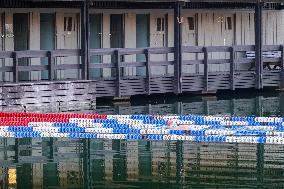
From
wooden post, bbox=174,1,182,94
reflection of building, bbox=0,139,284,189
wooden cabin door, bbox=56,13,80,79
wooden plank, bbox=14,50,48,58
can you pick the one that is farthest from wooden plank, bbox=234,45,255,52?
reflection of building, bbox=0,139,284,189

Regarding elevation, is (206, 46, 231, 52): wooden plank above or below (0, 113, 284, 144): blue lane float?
above

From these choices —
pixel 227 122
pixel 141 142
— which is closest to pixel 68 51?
pixel 141 142

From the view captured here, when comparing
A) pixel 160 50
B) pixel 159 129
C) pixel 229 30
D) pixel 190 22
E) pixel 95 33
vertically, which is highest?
pixel 190 22

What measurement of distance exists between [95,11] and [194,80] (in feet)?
12.9

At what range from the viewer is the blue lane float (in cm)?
1558

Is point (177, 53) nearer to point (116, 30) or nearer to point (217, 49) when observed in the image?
point (217, 49)

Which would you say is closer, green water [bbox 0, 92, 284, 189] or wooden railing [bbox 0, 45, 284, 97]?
green water [bbox 0, 92, 284, 189]

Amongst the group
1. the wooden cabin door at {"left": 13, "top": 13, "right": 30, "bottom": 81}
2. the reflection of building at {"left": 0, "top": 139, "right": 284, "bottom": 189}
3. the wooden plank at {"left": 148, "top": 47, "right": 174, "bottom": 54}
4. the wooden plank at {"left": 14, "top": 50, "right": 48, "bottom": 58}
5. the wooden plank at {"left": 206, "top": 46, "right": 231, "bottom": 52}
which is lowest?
the reflection of building at {"left": 0, "top": 139, "right": 284, "bottom": 189}

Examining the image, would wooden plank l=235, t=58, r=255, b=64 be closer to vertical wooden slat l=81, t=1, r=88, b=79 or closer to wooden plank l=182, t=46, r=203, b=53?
wooden plank l=182, t=46, r=203, b=53

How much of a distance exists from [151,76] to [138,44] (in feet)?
11.4

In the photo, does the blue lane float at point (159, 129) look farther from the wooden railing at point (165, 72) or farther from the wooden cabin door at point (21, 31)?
the wooden cabin door at point (21, 31)

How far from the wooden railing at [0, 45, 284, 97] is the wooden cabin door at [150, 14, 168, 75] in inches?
4.2

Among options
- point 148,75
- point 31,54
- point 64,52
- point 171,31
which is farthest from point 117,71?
point 171,31

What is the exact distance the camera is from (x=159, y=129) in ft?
53.1
